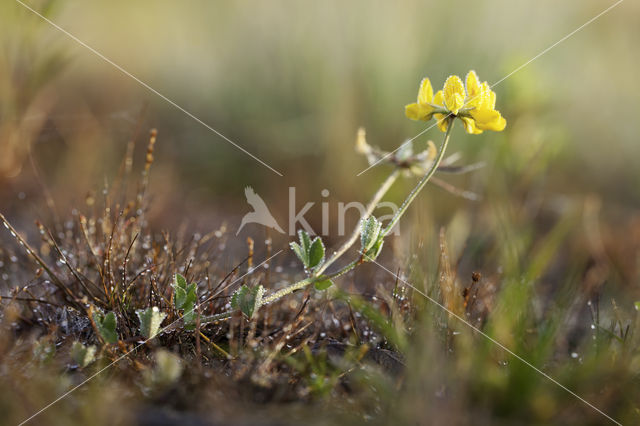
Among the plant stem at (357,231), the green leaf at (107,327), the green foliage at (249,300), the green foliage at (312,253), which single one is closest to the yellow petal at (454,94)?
the plant stem at (357,231)

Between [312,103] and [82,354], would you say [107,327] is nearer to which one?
[82,354]

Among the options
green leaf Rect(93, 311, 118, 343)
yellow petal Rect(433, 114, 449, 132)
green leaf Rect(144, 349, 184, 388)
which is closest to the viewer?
green leaf Rect(144, 349, 184, 388)

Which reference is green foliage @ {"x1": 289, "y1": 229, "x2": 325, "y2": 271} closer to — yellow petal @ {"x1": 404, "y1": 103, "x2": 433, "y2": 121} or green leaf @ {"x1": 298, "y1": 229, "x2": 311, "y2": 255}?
green leaf @ {"x1": 298, "y1": 229, "x2": 311, "y2": 255}

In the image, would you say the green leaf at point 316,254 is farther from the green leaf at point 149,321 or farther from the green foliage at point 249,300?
the green leaf at point 149,321

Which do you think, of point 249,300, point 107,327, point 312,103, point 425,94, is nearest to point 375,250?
point 249,300

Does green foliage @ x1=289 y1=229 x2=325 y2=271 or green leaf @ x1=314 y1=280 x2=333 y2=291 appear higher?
green foliage @ x1=289 y1=229 x2=325 y2=271

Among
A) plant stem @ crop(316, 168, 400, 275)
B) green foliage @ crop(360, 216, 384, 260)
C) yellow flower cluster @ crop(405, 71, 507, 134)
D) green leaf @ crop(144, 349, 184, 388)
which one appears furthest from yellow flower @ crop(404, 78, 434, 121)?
green leaf @ crop(144, 349, 184, 388)
